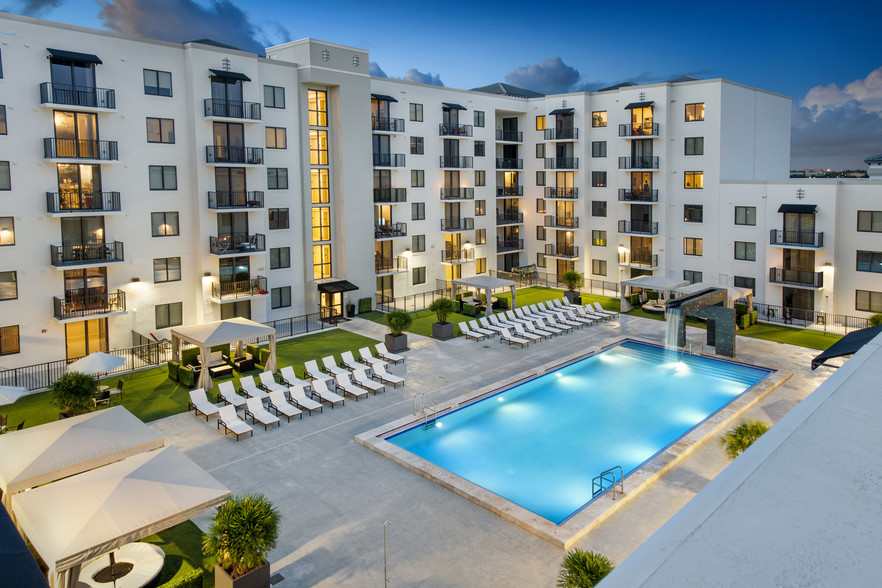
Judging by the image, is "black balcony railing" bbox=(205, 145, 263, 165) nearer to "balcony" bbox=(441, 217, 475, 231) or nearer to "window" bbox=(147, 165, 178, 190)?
"window" bbox=(147, 165, 178, 190)

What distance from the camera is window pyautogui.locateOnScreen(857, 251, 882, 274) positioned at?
30047 mm

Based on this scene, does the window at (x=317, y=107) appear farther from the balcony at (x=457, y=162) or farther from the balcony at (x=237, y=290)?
the balcony at (x=237, y=290)

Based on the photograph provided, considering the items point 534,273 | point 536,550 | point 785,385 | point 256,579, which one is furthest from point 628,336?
point 256,579

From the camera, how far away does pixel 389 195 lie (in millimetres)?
36562

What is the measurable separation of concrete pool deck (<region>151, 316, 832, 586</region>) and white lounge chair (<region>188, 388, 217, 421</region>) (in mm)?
315

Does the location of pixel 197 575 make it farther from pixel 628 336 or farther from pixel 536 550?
pixel 628 336

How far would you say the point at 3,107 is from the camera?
75.4ft

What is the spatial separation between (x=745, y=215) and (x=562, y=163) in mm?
11765

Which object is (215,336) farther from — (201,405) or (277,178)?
(277,178)

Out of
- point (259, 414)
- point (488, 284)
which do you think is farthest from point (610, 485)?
point (488, 284)

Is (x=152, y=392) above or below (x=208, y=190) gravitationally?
below

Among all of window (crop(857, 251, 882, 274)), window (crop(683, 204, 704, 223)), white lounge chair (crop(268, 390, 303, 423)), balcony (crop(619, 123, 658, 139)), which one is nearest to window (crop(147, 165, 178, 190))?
white lounge chair (crop(268, 390, 303, 423))

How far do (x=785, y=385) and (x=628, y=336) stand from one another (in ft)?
25.7

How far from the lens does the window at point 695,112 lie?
119 ft
